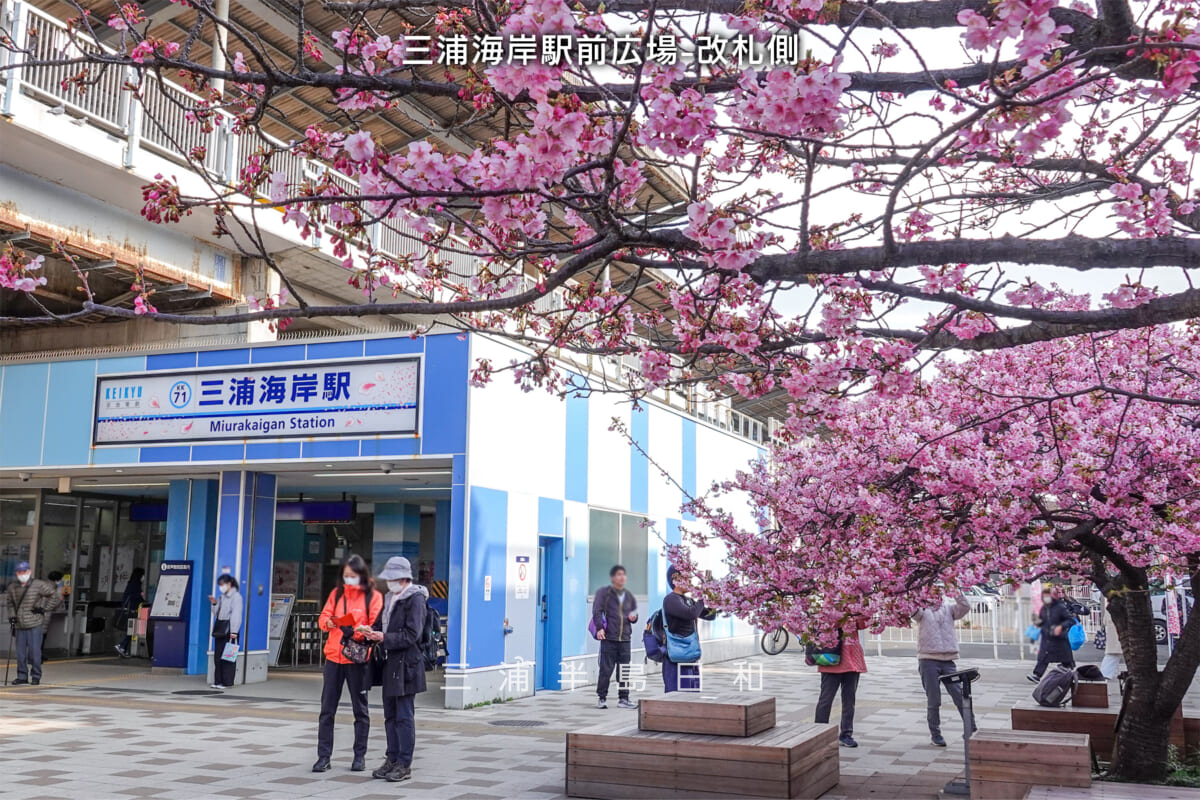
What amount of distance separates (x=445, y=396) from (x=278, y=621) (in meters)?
6.62

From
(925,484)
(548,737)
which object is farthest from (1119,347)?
(548,737)

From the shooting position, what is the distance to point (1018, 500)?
6.73 meters

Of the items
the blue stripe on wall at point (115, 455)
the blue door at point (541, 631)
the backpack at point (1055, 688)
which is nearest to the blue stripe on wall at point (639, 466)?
→ the blue door at point (541, 631)

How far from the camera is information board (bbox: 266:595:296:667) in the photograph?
17.8 meters

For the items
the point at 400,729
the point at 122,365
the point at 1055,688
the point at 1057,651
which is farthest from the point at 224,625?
the point at 1057,651

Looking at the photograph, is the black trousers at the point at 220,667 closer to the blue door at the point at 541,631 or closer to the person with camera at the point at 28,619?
the person with camera at the point at 28,619

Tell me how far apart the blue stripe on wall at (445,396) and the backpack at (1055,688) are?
7.31m

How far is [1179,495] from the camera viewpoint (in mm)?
6852

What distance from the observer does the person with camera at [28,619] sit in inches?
579

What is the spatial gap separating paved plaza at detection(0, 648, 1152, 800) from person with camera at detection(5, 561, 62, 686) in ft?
1.12

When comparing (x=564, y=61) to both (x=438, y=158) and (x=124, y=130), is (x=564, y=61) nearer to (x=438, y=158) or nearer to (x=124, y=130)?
(x=438, y=158)

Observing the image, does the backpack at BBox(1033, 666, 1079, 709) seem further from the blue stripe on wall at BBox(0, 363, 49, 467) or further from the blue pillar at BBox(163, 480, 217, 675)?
the blue stripe on wall at BBox(0, 363, 49, 467)

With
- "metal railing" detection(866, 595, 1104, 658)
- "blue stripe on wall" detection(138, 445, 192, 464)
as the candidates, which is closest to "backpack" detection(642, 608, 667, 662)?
"blue stripe on wall" detection(138, 445, 192, 464)

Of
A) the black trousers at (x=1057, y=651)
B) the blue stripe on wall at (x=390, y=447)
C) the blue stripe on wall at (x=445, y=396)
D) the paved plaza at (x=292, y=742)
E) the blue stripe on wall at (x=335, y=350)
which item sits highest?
the blue stripe on wall at (x=335, y=350)
